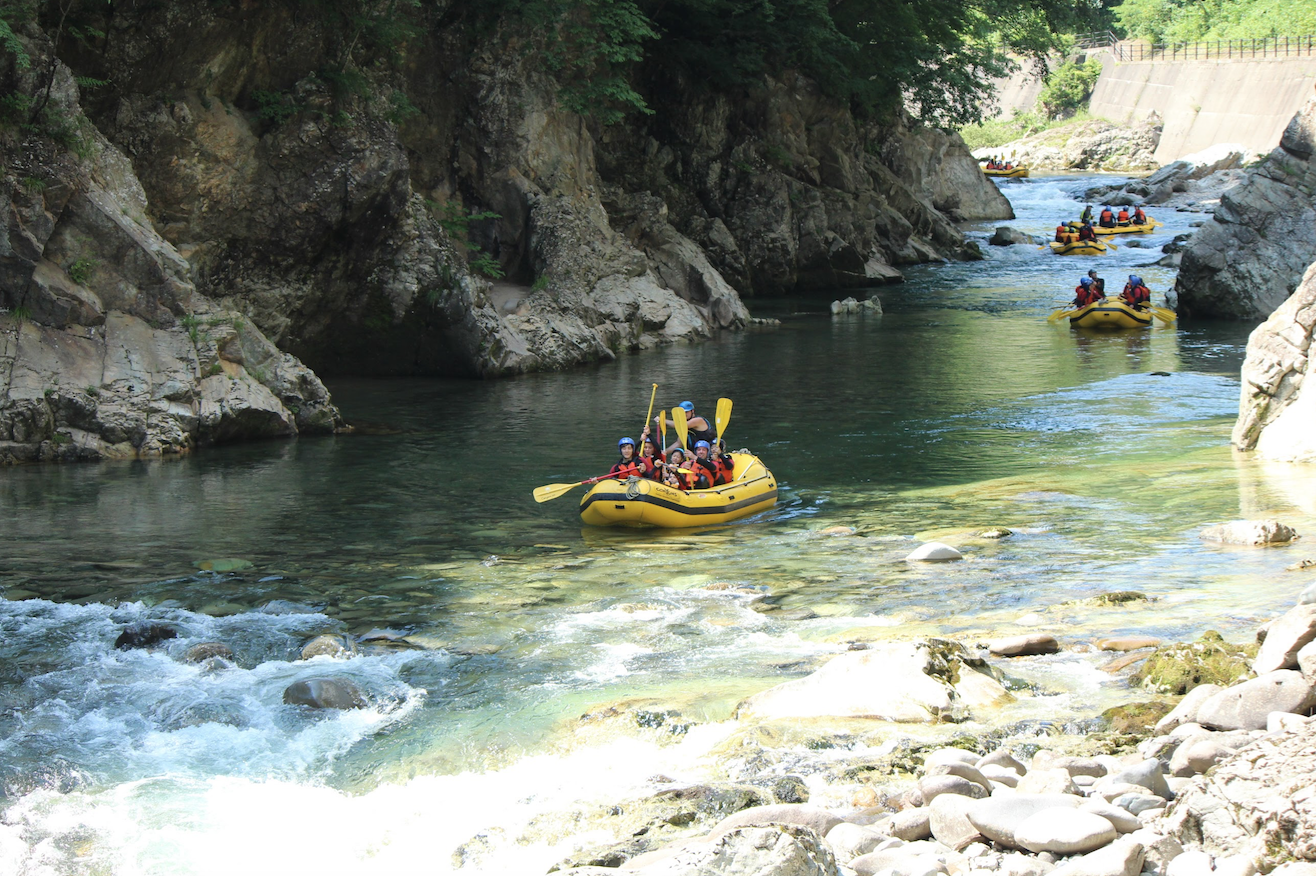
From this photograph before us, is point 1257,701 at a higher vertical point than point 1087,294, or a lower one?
lower

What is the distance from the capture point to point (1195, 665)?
21.8 ft

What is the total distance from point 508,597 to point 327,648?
176 cm

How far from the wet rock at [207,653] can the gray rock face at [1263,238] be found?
79.7 ft

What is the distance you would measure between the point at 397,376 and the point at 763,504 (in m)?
11.9

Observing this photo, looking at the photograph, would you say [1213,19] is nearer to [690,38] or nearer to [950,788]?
[690,38]

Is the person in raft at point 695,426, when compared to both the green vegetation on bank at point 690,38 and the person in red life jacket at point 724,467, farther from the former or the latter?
the green vegetation on bank at point 690,38

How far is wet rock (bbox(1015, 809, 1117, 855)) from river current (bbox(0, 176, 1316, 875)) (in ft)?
4.51

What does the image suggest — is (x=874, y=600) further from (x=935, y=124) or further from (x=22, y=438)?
(x=935, y=124)

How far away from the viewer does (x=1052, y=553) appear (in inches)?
405

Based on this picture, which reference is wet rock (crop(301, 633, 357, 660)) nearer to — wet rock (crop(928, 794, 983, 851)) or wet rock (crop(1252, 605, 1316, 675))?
wet rock (crop(928, 794, 983, 851))

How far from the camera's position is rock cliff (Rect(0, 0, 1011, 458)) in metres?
16.2

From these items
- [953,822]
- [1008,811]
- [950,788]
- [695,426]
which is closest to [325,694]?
[950,788]

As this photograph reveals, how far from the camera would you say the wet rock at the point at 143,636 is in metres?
8.48

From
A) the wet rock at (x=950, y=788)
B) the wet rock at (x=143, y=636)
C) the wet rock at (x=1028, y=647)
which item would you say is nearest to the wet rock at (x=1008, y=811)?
the wet rock at (x=950, y=788)
